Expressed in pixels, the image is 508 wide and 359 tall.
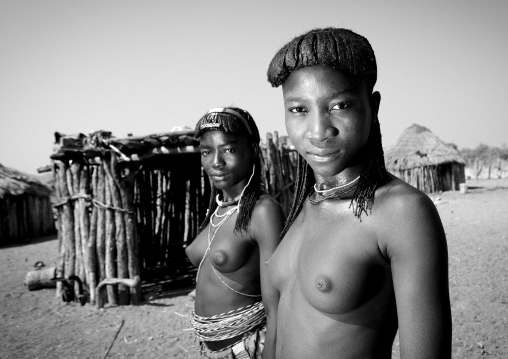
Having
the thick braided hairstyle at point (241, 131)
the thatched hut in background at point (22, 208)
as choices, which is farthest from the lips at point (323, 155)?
the thatched hut in background at point (22, 208)

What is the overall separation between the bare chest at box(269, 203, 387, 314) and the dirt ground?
325 cm

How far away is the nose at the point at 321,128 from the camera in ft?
3.55

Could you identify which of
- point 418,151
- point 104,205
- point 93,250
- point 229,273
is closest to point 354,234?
point 229,273

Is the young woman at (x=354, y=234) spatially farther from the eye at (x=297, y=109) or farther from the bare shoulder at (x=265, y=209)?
the bare shoulder at (x=265, y=209)

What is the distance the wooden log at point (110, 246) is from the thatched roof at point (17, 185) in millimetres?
9584

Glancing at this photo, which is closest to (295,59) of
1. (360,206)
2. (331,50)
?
(331,50)

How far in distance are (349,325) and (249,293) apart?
4.01 ft

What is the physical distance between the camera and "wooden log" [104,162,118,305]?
5.75 m

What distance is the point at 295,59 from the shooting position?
45.2 inches

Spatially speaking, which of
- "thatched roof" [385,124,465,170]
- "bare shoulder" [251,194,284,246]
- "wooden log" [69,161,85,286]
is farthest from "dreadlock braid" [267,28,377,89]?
"thatched roof" [385,124,465,170]

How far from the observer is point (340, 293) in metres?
1.06

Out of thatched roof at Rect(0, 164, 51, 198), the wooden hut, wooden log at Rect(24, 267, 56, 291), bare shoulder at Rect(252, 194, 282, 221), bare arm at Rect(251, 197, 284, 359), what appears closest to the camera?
bare arm at Rect(251, 197, 284, 359)

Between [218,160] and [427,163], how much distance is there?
24.9 meters

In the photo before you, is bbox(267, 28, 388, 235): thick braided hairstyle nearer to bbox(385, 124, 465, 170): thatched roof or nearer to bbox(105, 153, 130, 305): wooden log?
bbox(105, 153, 130, 305): wooden log
